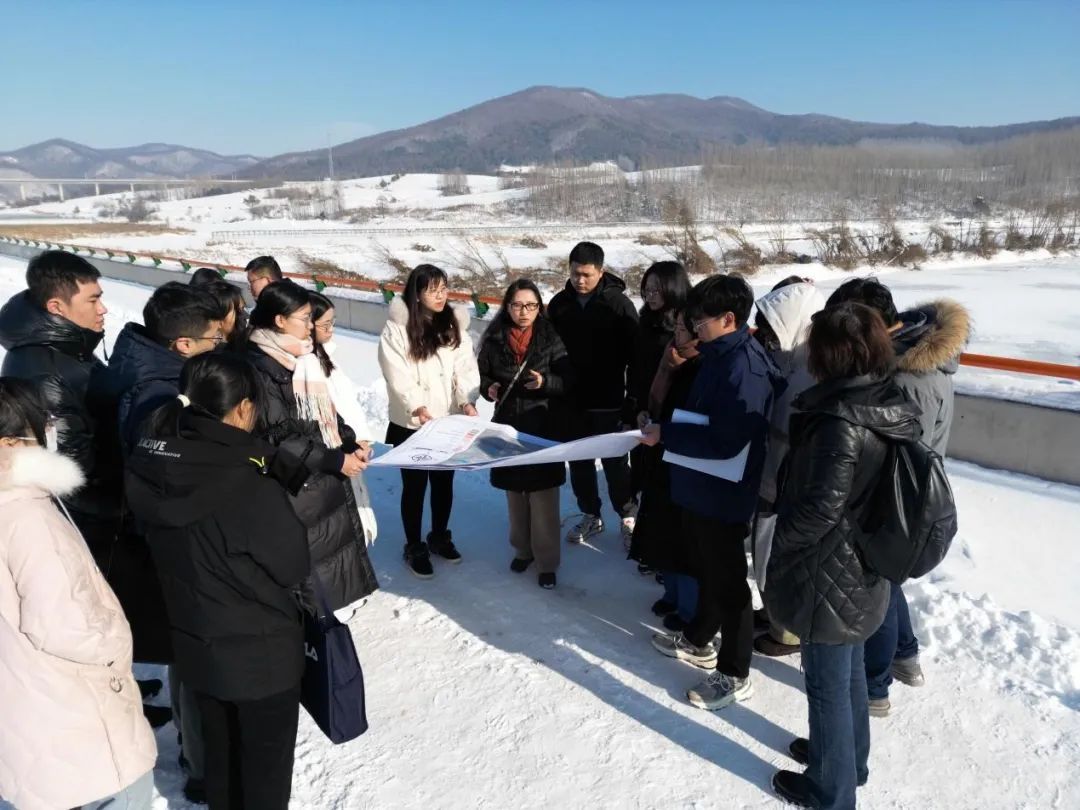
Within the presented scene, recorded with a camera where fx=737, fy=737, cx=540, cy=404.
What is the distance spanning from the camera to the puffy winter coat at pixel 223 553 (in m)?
1.90

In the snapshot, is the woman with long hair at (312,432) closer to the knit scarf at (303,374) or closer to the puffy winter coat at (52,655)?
the knit scarf at (303,374)

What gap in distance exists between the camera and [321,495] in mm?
2828

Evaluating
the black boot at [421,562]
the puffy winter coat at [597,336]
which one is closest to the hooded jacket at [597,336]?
the puffy winter coat at [597,336]

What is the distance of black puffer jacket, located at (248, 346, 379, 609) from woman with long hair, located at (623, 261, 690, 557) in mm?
1568

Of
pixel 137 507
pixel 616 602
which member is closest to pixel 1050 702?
pixel 616 602

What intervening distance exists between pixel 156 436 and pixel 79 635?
1.82 ft

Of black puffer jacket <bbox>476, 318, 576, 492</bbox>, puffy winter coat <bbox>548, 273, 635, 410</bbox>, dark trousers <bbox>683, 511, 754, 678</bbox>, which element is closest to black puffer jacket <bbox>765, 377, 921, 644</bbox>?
dark trousers <bbox>683, 511, 754, 678</bbox>

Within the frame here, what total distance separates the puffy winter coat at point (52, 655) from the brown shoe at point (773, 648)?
2.65 m

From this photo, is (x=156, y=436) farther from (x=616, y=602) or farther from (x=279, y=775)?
(x=616, y=602)

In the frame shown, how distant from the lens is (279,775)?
230cm

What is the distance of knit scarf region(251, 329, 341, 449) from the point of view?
9.71 feet

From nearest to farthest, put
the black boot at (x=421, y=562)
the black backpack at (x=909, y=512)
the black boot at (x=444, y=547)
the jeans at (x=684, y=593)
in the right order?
1. the black backpack at (x=909, y=512)
2. the jeans at (x=684, y=593)
3. the black boot at (x=421, y=562)
4. the black boot at (x=444, y=547)

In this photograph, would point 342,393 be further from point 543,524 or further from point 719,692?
point 719,692

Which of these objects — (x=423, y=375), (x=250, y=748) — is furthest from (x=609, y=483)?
(x=250, y=748)
